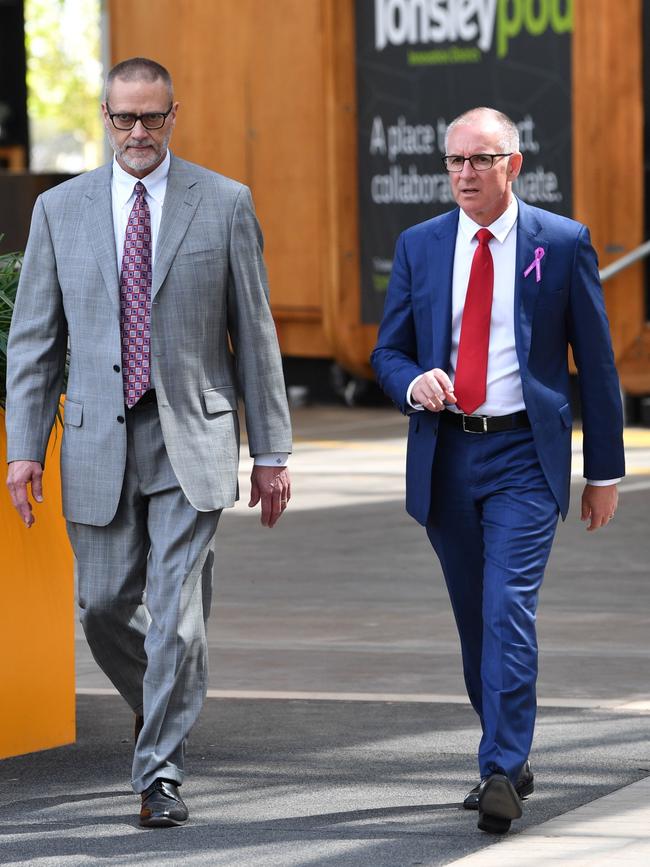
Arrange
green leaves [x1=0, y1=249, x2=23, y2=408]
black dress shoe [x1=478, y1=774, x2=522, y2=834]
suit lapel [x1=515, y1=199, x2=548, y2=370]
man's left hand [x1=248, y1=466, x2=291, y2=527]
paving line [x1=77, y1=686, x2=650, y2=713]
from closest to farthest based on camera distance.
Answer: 1. black dress shoe [x1=478, y1=774, x2=522, y2=834]
2. suit lapel [x1=515, y1=199, x2=548, y2=370]
3. man's left hand [x1=248, y1=466, x2=291, y2=527]
4. green leaves [x1=0, y1=249, x2=23, y2=408]
5. paving line [x1=77, y1=686, x2=650, y2=713]

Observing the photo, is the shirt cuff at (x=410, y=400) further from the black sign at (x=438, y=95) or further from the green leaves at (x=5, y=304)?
the black sign at (x=438, y=95)

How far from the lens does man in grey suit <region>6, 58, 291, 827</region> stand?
536cm

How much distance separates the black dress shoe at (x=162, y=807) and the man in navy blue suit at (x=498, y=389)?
29.5 inches

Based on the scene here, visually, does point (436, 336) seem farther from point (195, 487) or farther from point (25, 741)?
point (25, 741)

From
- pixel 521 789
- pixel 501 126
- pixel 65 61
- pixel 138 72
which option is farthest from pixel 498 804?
pixel 65 61

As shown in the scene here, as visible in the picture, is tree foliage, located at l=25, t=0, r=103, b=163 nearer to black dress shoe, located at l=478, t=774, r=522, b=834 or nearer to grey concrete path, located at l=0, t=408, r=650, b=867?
grey concrete path, located at l=0, t=408, r=650, b=867

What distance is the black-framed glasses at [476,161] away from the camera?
5.24m

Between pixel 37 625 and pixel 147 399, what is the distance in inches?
39.4

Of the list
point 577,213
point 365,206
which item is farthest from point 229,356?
point 365,206

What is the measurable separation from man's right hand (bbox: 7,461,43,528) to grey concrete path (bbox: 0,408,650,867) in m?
0.79

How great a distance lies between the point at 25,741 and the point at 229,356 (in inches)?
54.8

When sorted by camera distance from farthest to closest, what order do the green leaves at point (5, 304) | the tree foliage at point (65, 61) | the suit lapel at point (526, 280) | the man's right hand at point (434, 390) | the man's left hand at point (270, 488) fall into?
the tree foliage at point (65, 61), the green leaves at point (5, 304), the man's left hand at point (270, 488), the suit lapel at point (526, 280), the man's right hand at point (434, 390)

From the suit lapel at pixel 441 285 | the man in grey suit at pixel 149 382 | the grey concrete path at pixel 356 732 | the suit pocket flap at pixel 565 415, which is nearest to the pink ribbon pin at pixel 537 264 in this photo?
the suit lapel at pixel 441 285

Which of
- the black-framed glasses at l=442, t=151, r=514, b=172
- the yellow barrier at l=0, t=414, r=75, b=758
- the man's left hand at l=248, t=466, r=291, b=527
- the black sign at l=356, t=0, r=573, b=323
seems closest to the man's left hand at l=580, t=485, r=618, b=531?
the man's left hand at l=248, t=466, r=291, b=527
